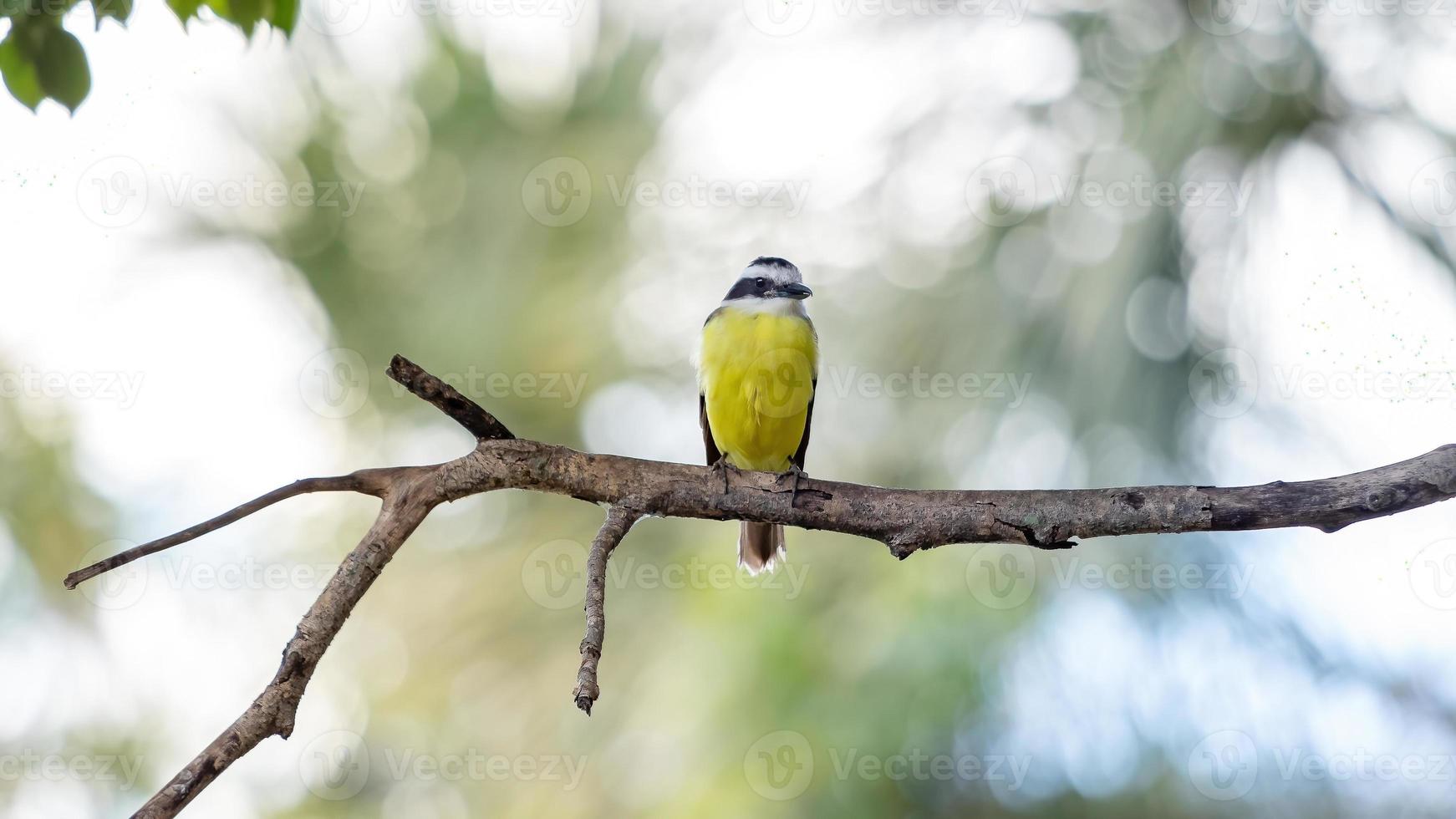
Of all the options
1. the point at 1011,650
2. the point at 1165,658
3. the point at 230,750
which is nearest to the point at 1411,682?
the point at 1165,658

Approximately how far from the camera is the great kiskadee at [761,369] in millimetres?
3457

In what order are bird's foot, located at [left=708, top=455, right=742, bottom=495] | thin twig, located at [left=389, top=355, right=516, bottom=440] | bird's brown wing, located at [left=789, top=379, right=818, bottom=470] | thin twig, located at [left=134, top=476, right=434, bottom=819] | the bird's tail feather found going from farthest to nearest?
the bird's tail feather, bird's brown wing, located at [left=789, top=379, right=818, bottom=470], bird's foot, located at [left=708, top=455, right=742, bottom=495], thin twig, located at [left=389, top=355, right=516, bottom=440], thin twig, located at [left=134, top=476, right=434, bottom=819]

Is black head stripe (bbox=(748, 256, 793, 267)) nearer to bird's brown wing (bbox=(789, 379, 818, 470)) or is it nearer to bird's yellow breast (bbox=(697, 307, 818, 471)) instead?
bird's yellow breast (bbox=(697, 307, 818, 471))

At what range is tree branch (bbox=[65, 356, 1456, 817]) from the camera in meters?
1.62

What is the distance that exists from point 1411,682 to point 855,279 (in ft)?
8.31

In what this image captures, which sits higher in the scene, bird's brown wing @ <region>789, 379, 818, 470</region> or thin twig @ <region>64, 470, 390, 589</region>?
thin twig @ <region>64, 470, 390, 589</region>

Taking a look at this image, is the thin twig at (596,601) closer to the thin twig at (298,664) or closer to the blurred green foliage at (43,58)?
the thin twig at (298,664)

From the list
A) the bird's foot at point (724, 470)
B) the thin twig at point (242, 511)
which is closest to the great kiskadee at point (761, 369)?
the bird's foot at point (724, 470)

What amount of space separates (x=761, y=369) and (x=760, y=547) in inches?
30.7

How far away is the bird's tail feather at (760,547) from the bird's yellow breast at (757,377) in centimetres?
35

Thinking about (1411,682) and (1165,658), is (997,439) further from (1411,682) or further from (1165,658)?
(1411,682)

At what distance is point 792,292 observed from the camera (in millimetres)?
3555

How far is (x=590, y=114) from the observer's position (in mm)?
5668

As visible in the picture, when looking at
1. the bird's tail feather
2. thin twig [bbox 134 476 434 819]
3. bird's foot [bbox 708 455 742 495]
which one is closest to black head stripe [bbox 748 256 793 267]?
the bird's tail feather
